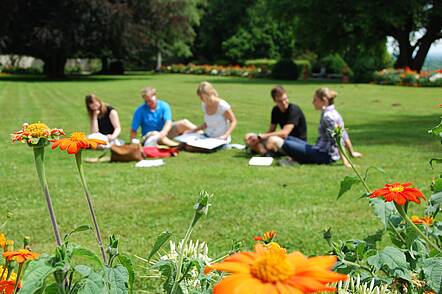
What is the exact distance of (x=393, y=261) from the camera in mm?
1661

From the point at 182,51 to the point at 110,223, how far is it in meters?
51.2

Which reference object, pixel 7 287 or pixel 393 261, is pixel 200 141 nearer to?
pixel 393 261

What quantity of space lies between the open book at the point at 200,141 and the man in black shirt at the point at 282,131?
2.05 feet

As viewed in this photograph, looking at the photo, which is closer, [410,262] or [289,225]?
[410,262]

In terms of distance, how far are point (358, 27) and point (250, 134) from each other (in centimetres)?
2759

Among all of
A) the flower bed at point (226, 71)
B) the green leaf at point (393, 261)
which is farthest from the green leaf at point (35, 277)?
the flower bed at point (226, 71)

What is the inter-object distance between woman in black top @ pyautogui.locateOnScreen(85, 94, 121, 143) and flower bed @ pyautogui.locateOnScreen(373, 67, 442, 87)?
1959 centimetres

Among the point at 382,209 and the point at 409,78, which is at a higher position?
the point at 382,209

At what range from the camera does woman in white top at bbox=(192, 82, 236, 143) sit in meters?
9.03

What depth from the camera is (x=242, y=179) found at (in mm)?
6703

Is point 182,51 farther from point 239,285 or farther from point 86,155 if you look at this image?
point 239,285

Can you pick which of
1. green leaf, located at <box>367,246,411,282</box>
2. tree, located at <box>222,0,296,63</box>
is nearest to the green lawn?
green leaf, located at <box>367,246,411,282</box>

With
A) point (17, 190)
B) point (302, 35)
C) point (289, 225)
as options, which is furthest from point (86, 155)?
point (302, 35)

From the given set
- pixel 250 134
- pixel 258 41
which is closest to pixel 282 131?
pixel 250 134
